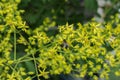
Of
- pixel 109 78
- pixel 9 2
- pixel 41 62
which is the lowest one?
pixel 109 78

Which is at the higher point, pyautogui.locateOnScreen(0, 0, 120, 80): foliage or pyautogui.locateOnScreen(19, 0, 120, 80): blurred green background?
pyautogui.locateOnScreen(19, 0, 120, 80): blurred green background

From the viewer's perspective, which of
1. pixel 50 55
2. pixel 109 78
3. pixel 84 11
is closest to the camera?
pixel 50 55

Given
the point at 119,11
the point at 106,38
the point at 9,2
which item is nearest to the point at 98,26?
the point at 106,38

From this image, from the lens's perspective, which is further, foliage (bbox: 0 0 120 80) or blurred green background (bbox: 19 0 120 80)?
blurred green background (bbox: 19 0 120 80)

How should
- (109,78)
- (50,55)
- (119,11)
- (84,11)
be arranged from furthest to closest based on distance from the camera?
(84,11) < (119,11) < (109,78) < (50,55)

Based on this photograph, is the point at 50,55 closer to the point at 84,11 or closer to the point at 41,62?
the point at 41,62

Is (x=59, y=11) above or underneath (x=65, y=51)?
above

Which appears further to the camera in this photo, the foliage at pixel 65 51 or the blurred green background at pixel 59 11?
the blurred green background at pixel 59 11

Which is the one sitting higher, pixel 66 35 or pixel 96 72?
pixel 66 35

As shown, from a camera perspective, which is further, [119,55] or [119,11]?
[119,11]

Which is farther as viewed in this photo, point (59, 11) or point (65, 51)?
point (59, 11)

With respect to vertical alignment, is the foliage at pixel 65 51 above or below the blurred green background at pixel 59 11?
below
